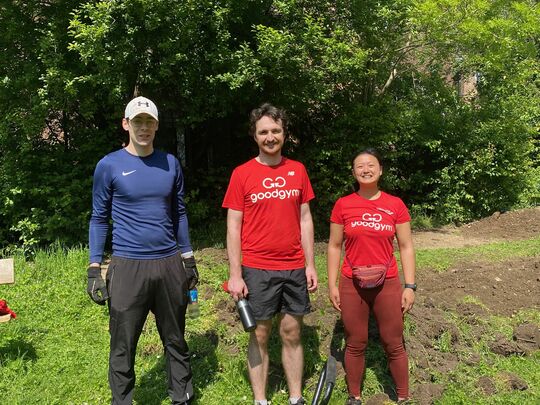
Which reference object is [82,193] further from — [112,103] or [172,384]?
[172,384]

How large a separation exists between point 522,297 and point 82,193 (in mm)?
6032

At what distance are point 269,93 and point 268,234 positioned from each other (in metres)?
5.19

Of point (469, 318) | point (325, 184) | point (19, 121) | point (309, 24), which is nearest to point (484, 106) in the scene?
point (325, 184)

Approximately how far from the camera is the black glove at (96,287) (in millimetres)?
3191

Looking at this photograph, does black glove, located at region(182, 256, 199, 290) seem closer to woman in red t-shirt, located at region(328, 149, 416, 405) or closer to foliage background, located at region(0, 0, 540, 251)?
woman in red t-shirt, located at region(328, 149, 416, 405)

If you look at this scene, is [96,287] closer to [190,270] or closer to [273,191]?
[190,270]

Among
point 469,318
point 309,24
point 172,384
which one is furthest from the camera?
point 309,24

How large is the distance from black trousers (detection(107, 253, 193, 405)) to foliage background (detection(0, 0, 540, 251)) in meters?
3.85

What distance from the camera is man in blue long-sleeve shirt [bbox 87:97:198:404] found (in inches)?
125

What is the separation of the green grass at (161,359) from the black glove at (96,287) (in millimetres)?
1077

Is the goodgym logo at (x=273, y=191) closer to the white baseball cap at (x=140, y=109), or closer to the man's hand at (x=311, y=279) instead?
the man's hand at (x=311, y=279)

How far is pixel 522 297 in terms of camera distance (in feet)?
18.0

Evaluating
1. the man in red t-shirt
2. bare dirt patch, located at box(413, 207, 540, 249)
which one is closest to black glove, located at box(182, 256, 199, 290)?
the man in red t-shirt

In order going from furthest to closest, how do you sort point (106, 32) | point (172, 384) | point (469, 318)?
point (106, 32) < point (469, 318) < point (172, 384)
